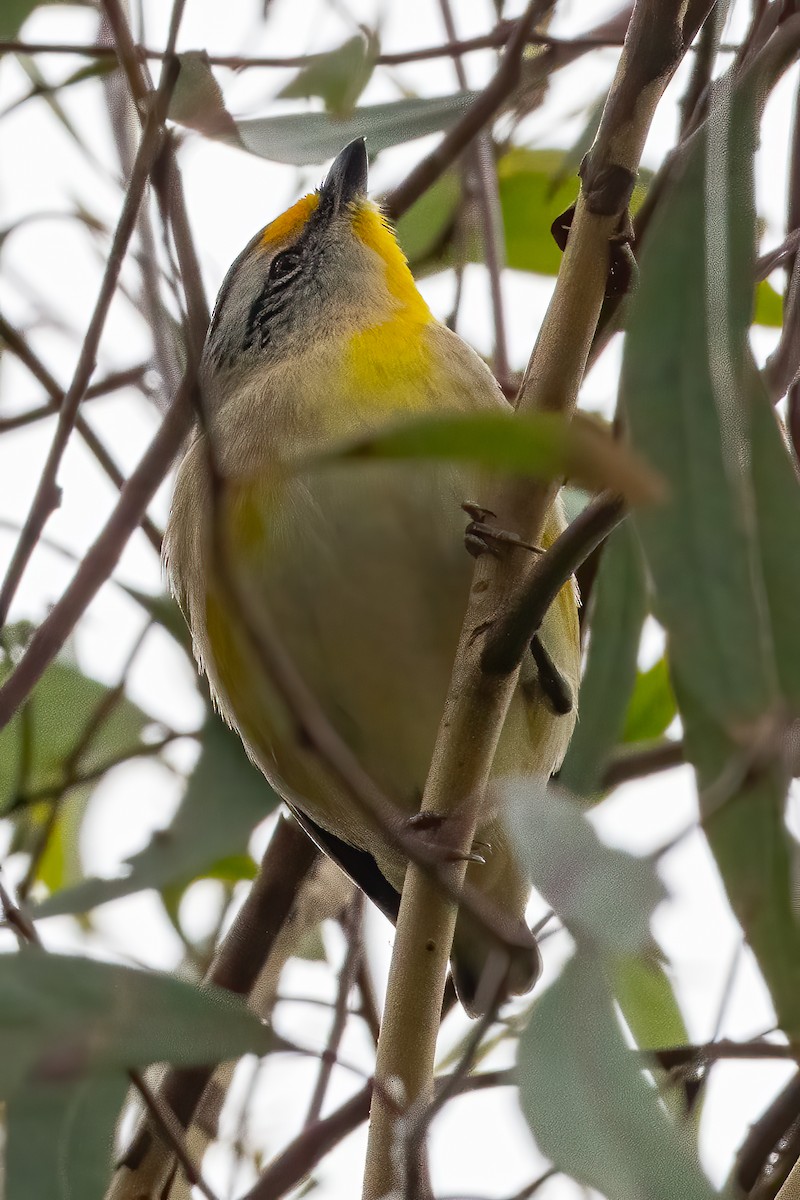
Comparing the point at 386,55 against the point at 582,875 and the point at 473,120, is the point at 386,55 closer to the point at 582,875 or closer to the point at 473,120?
the point at 473,120

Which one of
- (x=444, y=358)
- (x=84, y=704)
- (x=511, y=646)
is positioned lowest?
(x=511, y=646)

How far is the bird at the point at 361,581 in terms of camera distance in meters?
1.97

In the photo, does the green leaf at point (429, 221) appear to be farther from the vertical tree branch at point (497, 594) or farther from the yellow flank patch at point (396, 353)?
the vertical tree branch at point (497, 594)

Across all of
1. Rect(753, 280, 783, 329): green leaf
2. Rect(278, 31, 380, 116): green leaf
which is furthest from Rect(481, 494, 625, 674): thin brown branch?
Rect(753, 280, 783, 329): green leaf

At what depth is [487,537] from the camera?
143 centimetres

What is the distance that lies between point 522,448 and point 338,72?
128cm

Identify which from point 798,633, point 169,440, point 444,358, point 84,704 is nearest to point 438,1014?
point 798,633

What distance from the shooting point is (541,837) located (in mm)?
1110

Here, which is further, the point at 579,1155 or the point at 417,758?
the point at 417,758

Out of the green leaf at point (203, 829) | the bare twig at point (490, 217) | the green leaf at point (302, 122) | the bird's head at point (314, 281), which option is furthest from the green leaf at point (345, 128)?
the green leaf at point (203, 829)

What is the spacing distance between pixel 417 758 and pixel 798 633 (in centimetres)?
134

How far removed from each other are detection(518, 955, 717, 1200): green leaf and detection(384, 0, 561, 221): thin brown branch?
0.97m

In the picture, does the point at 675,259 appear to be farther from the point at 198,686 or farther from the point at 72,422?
the point at 198,686

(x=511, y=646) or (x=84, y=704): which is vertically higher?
(x=84, y=704)
